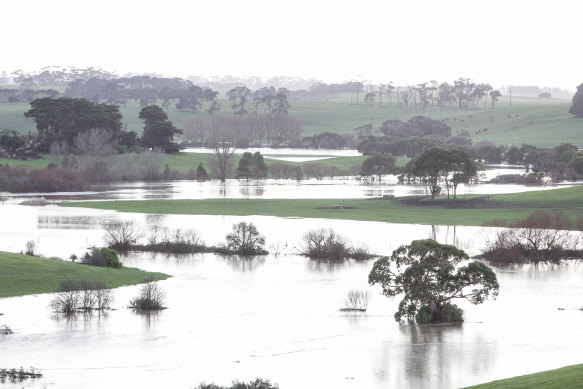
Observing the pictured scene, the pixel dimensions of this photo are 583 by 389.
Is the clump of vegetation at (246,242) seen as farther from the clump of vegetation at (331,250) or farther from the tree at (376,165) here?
the tree at (376,165)

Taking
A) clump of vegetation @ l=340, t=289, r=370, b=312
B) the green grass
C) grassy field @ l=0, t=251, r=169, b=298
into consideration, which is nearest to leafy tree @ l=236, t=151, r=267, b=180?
grassy field @ l=0, t=251, r=169, b=298

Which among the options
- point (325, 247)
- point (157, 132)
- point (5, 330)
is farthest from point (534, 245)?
point (157, 132)

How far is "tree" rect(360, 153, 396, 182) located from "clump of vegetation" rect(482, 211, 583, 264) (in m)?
70.1

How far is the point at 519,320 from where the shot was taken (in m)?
41.5

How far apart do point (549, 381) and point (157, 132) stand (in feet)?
445

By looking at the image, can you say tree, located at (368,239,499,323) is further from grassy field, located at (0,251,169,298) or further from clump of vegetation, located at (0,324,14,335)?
grassy field, located at (0,251,169,298)

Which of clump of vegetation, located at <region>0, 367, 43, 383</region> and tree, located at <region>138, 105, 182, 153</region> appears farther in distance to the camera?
tree, located at <region>138, 105, 182, 153</region>

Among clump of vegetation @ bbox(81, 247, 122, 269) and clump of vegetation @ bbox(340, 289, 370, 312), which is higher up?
clump of vegetation @ bbox(81, 247, 122, 269)

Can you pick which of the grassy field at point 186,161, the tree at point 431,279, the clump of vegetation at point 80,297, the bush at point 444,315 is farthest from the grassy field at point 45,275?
the grassy field at point 186,161

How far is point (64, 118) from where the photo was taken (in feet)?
486

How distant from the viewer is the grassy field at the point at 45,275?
4684 cm

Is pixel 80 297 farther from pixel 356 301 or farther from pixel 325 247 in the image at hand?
pixel 325 247

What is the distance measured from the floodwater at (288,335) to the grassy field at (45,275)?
1.37 meters

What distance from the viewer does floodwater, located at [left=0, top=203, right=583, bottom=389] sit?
3209cm
